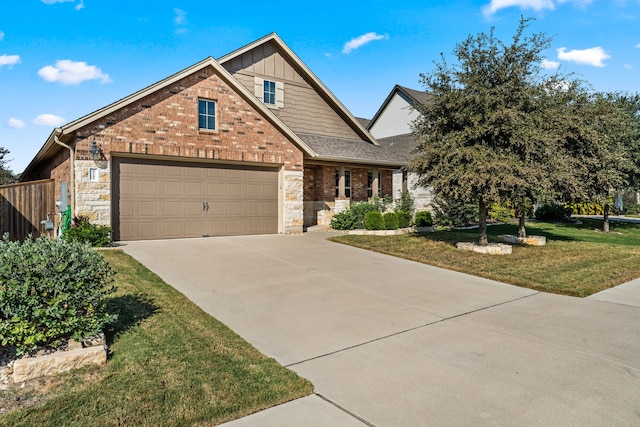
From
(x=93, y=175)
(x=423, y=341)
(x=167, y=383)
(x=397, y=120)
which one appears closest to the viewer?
(x=167, y=383)

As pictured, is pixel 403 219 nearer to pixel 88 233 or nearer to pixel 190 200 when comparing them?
pixel 190 200

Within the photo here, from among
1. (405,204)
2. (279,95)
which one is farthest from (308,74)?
(405,204)

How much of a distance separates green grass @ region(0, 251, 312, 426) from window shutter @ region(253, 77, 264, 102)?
1337cm

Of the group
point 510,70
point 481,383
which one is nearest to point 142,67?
point 510,70

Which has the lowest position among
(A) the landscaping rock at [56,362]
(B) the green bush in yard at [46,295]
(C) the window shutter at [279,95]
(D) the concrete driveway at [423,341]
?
(D) the concrete driveway at [423,341]

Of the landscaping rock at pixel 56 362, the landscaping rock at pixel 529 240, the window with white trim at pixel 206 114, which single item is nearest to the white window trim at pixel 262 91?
the window with white trim at pixel 206 114

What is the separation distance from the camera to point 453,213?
61.3ft

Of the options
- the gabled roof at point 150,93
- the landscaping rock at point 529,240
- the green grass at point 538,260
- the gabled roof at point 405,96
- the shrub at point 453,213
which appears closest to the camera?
the green grass at point 538,260

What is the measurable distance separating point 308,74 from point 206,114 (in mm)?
7058

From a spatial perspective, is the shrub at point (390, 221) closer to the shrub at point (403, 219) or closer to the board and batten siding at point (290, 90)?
the shrub at point (403, 219)

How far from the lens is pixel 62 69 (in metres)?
26.3

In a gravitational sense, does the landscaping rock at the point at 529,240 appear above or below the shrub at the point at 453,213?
below

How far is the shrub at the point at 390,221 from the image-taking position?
48.1 ft

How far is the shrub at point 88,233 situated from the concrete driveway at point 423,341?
1919 millimetres
